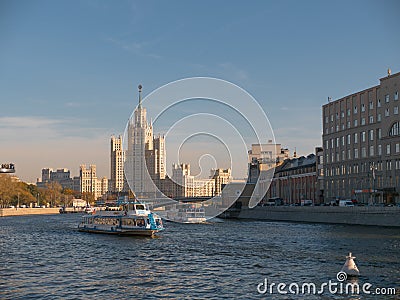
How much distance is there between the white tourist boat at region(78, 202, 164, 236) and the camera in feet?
238

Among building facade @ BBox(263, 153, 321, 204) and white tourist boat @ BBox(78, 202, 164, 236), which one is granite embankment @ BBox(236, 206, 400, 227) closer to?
building facade @ BBox(263, 153, 321, 204)

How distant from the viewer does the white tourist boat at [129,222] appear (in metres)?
72.5

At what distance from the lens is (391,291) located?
30156 millimetres

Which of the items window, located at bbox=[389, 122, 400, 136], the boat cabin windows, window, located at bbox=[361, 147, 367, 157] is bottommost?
the boat cabin windows

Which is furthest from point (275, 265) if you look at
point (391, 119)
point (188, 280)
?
point (391, 119)

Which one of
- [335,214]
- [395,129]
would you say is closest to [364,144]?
[395,129]

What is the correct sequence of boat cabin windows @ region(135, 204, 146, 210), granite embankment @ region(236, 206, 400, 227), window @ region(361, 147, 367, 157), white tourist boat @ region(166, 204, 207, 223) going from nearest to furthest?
1. boat cabin windows @ region(135, 204, 146, 210)
2. granite embankment @ region(236, 206, 400, 227)
3. window @ region(361, 147, 367, 157)
4. white tourist boat @ region(166, 204, 207, 223)

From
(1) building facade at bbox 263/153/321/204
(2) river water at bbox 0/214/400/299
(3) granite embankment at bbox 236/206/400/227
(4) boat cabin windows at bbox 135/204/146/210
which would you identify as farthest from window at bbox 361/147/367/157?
(4) boat cabin windows at bbox 135/204/146/210

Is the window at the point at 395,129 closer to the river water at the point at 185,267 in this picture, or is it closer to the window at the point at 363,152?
the window at the point at 363,152

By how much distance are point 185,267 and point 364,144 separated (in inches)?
3178

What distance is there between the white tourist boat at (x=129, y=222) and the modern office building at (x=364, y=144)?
44.0 meters

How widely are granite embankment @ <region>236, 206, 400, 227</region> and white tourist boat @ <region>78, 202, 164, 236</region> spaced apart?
3443 centimetres

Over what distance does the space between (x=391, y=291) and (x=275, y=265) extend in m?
12.4

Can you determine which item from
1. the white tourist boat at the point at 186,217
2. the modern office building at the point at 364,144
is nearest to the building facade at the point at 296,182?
the modern office building at the point at 364,144
